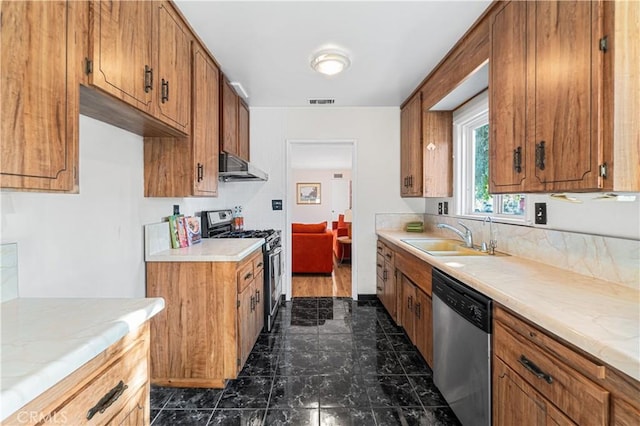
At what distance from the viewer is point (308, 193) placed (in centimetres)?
922

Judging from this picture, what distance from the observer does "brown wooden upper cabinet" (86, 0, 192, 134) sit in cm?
117

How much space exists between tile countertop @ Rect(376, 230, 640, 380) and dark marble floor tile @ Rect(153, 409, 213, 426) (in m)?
1.67

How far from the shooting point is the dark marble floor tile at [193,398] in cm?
181

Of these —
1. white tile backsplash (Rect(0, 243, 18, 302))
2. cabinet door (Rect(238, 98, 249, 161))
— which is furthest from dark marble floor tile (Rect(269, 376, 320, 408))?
cabinet door (Rect(238, 98, 249, 161))

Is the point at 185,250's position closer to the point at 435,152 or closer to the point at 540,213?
the point at 540,213

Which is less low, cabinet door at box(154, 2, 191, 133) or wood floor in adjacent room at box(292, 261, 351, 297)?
cabinet door at box(154, 2, 191, 133)

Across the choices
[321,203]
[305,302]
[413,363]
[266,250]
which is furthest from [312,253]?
[321,203]

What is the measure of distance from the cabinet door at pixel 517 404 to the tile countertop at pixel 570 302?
0.28 m

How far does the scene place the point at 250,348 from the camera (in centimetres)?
233

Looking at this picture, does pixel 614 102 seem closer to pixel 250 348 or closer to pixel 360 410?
pixel 360 410

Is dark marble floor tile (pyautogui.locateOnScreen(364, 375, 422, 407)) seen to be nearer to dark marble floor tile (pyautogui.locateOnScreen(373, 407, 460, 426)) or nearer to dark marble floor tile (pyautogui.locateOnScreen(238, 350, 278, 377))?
dark marble floor tile (pyautogui.locateOnScreen(373, 407, 460, 426))

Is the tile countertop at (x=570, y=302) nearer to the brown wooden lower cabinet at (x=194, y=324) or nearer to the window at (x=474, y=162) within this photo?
the window at (x=474, y=162)

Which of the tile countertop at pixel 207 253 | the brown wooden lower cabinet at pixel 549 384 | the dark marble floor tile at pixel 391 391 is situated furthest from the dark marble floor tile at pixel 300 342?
the brown wooden lower cabinet at pixel 549 384

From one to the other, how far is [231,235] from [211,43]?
1.70 metres
